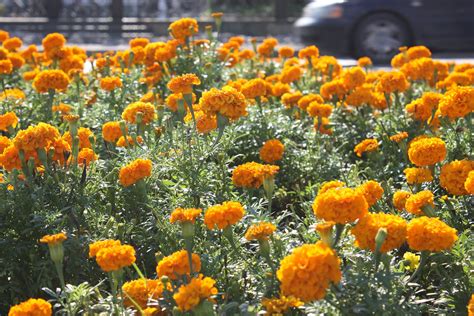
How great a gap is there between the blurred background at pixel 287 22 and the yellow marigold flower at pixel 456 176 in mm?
7402

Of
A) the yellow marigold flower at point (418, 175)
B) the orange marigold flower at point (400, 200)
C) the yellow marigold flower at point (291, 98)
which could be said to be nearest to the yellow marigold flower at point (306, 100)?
the yellow marigold flower at point (291, 98)

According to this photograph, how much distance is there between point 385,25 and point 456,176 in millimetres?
7864

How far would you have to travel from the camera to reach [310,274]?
203 centimetres

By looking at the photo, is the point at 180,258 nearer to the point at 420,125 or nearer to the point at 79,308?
the point at 79,308

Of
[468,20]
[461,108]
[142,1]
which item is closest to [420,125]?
[461,108]

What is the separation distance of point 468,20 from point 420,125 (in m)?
7.11

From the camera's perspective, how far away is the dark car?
1057cm

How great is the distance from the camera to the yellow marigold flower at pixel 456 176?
123 inches

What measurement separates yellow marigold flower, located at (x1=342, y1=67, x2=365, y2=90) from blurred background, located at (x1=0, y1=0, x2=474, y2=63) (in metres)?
5.87

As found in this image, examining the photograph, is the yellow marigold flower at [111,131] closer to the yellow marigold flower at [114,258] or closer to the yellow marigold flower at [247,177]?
the yellow marigold flower at [247,177]

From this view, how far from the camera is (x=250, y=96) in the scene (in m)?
4.29

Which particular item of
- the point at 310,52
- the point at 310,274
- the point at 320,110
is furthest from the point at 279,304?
the point at 310,52

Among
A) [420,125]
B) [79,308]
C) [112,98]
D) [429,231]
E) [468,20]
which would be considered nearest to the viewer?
[429,231]

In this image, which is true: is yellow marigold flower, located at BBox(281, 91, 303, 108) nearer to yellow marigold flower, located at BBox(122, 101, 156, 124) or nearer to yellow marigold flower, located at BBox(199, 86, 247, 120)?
yellow marigold flower, located at BBox(122, 101, 156, 124)
